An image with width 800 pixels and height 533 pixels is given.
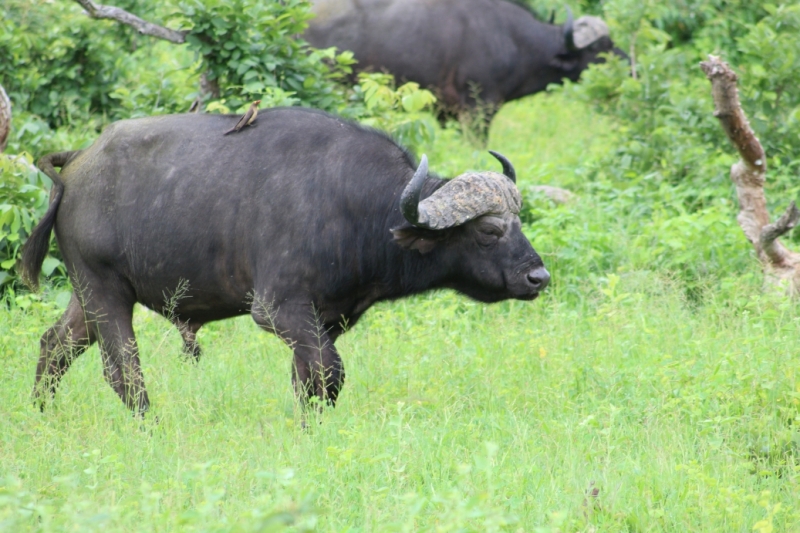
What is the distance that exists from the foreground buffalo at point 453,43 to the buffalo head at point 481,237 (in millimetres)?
6644

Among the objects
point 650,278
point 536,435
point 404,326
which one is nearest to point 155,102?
point 404,326

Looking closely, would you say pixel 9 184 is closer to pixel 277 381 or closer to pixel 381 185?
pixel 277 381

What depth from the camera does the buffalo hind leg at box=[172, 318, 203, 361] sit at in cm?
548

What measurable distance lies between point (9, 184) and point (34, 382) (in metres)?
1.61

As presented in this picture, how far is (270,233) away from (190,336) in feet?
3.31

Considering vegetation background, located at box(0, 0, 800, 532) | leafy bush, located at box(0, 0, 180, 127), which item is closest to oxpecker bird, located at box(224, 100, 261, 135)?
vegetation background, located at box(0, 0, 800, 532)

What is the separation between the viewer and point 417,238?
505cm

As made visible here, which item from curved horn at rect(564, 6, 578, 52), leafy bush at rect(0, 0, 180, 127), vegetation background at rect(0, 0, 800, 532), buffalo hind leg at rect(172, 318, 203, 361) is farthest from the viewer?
curved horn at rect(564, 6, 578, 52)

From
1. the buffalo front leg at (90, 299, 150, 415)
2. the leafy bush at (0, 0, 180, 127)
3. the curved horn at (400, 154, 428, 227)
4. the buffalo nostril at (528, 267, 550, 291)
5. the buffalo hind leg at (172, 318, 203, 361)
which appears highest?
the curved horn at (400, 154, 428, 227)

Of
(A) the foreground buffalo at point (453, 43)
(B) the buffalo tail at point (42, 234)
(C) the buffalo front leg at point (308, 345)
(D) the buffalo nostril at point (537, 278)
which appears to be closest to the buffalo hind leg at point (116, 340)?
(B) the buffalo tail at point (42, 234)

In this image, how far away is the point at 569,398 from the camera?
525cm

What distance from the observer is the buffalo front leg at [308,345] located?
193 inches

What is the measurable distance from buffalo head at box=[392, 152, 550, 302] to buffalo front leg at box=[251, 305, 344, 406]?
1.94 feet

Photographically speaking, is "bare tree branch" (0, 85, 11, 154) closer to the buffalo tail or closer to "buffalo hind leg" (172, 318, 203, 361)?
the buffalo tail
